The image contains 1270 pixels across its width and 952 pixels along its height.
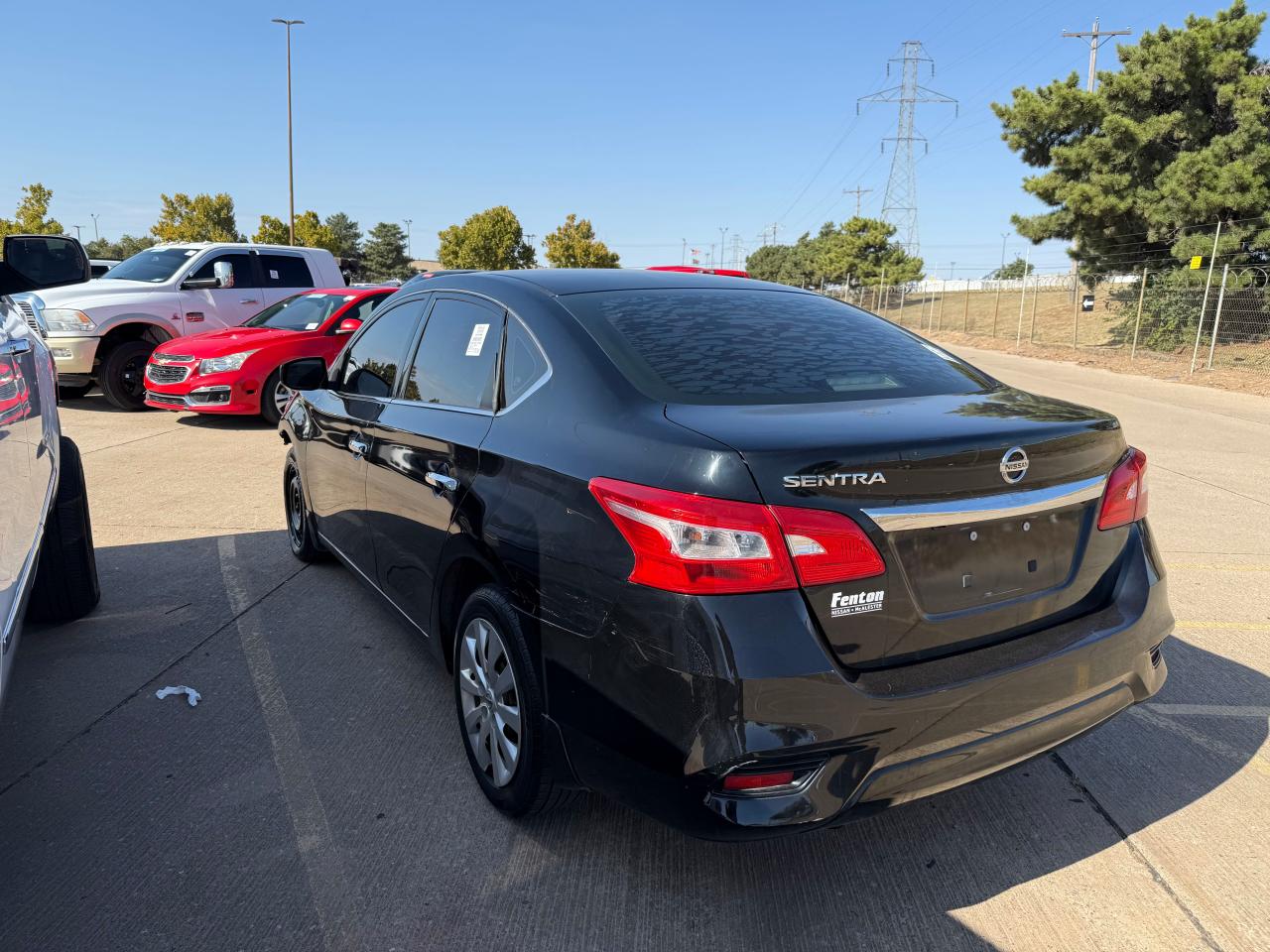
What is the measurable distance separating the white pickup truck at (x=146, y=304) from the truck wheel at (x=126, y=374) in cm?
1

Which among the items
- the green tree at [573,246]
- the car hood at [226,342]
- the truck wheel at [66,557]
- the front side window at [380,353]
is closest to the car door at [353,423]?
the front side window at [380,353]

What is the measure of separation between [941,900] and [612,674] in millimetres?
1106

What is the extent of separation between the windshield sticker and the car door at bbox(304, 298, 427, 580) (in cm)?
58

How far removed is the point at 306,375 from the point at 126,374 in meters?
8.25

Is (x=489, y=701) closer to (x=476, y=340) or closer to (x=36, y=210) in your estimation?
(x=476, y=340)

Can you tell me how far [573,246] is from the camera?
7506 centimetres

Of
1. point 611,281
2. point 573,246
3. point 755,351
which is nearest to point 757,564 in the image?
point 755,351

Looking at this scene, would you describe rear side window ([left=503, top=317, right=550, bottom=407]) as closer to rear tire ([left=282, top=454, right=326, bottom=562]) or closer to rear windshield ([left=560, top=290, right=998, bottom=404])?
rear windshield ([left=560, top=290, right=998, bottom=404])

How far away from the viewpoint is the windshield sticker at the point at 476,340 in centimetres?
316

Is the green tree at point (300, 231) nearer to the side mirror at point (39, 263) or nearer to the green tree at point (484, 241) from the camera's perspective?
the green tree at point (484, 241)

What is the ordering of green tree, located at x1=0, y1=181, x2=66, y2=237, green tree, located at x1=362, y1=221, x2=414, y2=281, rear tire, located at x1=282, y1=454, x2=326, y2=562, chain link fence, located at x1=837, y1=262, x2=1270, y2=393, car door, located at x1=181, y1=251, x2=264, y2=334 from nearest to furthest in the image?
rear tire, located at x1=282, y1=454, x2=326, y2=562
car door, located at x1=181, y1=251, x2=264, y2=334
chain link fence, located at x1=837, y1=262, x2=1270, y2=393
green tree, located at x1=0, y1=181, x2=66, y2=237
green tree, located at x1=362, y1=221, x2=414, y2=281

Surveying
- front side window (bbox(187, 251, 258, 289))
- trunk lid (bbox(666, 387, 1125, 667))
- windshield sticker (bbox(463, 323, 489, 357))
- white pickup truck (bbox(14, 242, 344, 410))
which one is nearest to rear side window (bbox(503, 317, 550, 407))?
windshield sticker (bbox(463, 323, 489, 357))

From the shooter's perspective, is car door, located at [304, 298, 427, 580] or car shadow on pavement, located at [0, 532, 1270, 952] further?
car door, located at [304, 298, 427, 580]

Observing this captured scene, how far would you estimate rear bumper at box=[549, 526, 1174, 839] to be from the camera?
79.1 inches
